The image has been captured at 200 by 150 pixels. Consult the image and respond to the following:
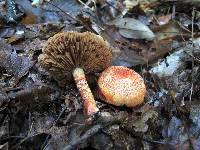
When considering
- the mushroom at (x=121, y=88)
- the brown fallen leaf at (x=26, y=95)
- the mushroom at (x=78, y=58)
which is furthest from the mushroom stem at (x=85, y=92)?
the brown fallen leaf at (x=26, y=95)

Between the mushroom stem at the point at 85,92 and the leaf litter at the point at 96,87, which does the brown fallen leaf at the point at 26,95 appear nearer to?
the leaf litter at the point at 96,87

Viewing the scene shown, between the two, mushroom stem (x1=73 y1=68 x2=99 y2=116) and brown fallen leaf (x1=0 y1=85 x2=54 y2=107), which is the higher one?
mushroom stem (x1=73 y1=68 x2=99 y2=116)

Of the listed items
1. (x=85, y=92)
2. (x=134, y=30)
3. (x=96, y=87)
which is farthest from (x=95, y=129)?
(x=134, y=30)

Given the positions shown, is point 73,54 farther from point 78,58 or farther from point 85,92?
point 85,92

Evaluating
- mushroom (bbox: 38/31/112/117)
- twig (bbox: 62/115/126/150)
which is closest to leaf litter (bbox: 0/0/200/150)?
twig (bbox: 62/115/126/150)

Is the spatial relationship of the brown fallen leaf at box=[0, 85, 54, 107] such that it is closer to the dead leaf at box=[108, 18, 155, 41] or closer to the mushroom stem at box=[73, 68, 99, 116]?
the mushroom stem at box=[73, 68, 99, 116]
